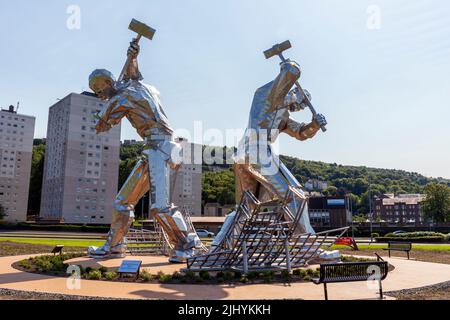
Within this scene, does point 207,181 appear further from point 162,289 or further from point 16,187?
point 162,289

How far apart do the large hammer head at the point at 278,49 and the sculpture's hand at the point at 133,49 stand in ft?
16.1

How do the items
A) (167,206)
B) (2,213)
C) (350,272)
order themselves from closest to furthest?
(350,272) < (167,206) < (2,213)

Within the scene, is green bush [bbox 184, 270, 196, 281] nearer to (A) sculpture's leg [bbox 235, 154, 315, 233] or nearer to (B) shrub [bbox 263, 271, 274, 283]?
(B) shrub [bbox 263, 271, 274, 283]

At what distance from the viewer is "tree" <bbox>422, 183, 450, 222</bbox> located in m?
68.6

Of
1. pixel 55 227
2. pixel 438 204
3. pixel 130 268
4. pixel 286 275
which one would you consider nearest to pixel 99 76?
pixel 130 268

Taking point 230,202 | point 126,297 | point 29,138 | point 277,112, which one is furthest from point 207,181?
point 126,297

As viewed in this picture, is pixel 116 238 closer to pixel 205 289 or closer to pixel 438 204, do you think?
pixel 205 289

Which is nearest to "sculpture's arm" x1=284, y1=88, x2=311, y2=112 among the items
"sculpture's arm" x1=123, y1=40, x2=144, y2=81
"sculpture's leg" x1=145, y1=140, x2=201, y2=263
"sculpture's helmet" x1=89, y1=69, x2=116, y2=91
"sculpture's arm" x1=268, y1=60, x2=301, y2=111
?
"sculpture's arm" x1=268, y1=60, x2=301, y2=111

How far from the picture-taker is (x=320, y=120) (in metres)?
15.2

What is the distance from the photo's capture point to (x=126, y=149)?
111750 millimetres

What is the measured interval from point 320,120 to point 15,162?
8141cm

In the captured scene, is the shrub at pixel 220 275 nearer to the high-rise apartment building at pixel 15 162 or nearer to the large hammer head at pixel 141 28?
the large hammer head at pixel 141 28

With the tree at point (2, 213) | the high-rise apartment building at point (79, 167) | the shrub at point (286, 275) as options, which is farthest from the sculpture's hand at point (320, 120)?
the tree at point (2, 213)
